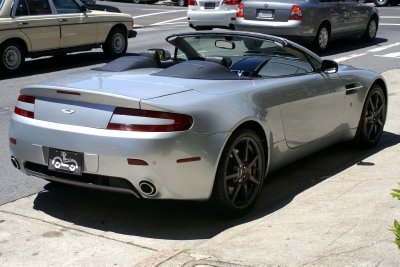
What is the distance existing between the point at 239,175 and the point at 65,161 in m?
1.29

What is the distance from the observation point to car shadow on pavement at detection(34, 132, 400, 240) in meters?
5.13

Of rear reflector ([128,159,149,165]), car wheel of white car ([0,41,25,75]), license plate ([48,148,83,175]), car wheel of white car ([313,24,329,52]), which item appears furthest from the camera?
car wheel of white car ([313,24,329,52])

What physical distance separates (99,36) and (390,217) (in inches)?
416

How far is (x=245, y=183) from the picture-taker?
5320 mm

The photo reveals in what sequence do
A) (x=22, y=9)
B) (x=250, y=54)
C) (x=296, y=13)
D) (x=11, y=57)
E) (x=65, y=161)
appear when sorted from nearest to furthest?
1. (x=65, y=161)
2. (x=250, y=54)
3. (x=11, y=57)
4. (x=22, y=9)
5. (x=296, y=13)

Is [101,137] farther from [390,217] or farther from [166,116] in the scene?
[390,217]

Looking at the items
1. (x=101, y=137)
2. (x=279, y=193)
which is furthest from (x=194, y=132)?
(x=279, y=193)

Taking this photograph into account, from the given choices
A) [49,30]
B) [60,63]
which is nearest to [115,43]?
[60,63]

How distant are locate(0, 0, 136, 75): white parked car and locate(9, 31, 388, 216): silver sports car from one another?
23.3ft

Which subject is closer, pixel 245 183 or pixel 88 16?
pixel 245 183

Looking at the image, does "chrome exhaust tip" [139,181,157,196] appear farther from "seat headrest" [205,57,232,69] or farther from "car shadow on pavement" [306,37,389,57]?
"car shadow on pavement" [306,37,389,57]

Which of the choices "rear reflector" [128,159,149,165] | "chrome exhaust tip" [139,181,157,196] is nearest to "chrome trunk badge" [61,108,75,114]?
"rear reflector" [128,159,149,165]

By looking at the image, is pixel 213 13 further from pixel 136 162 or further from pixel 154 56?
pixel 136 162

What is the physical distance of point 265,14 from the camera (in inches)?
604
